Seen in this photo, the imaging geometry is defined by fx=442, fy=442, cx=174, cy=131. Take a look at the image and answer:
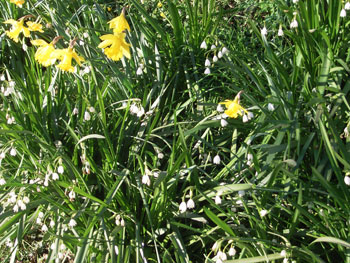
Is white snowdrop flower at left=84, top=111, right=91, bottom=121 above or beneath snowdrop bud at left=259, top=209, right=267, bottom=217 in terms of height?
above

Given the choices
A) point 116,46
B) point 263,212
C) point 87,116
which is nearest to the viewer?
point 263,212

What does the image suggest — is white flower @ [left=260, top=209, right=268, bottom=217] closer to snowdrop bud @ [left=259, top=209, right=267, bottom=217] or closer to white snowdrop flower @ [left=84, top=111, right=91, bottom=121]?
snowdrop bud @ [left=259, top=209, right=267, bottom=217]

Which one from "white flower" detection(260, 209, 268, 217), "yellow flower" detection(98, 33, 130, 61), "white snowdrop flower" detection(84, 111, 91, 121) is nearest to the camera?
"white flower" detection(260, 209, 268, 217)

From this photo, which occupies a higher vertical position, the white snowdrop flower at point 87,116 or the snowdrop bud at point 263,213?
the white snowdrop flower at point 87,116

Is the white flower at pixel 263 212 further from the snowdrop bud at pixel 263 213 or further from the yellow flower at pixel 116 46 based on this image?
the yellow flower at pixel 116 46

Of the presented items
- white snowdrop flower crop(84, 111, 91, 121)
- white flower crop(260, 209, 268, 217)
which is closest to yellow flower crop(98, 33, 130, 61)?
white snowdrop flower crop(84, 111, 91, 121)

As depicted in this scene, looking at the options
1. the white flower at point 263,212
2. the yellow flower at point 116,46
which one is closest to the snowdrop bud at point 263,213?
the white flower at point 263,212

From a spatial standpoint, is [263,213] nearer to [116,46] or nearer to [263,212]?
A: [263,212]

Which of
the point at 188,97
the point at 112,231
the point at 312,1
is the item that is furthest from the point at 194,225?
the point at 312,1

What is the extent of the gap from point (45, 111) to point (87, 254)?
1.07m

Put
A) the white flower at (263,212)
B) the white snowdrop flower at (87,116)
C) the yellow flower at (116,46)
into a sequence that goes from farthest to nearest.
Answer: the white snowdrop flower at (87,116) → the yellow flower at (116,46) → the white flower at (263,212)

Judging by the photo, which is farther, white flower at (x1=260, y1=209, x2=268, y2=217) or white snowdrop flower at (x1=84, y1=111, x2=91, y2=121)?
white snowdrop flower at (x1=84, y1=111, x2=91, y2=121)

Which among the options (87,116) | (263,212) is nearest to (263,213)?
(263,212)

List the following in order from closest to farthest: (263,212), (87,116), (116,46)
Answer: (263,212) < (116,46) < (87,116)
